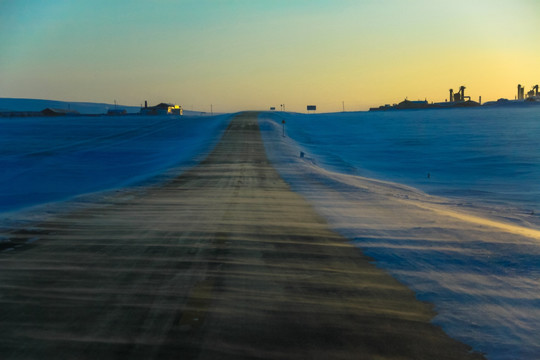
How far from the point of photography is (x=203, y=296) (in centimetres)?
587

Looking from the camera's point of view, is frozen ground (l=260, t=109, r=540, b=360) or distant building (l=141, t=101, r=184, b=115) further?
distant building (l=141, t=101, r=184, b=115)

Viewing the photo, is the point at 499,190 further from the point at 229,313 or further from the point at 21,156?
the point at 21,156

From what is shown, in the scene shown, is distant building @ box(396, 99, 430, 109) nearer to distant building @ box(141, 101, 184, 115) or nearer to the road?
distant building @ box(141, 101, 184, 115)

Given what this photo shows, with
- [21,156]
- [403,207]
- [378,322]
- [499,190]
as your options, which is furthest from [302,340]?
[21,156]

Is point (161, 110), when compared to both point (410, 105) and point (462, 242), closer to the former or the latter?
point (410, 105)

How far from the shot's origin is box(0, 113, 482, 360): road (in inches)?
181

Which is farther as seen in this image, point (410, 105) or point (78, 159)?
point (410, 105)

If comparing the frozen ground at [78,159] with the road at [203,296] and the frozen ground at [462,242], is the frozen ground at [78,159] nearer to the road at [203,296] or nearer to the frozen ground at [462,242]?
the frozen ground at [462,242]

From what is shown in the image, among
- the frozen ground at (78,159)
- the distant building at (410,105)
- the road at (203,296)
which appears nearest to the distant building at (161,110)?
the frozen ground at (78,159)

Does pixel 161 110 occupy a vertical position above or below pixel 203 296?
above

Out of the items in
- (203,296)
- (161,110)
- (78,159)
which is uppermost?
(161,110)

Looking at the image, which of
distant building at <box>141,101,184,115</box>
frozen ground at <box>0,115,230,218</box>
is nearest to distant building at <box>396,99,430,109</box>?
distant building at <box>141,101,184,115</box>

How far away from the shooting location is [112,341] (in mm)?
4672

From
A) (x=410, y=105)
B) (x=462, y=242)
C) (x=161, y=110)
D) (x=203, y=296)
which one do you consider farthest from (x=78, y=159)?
(x=410, y=105)
